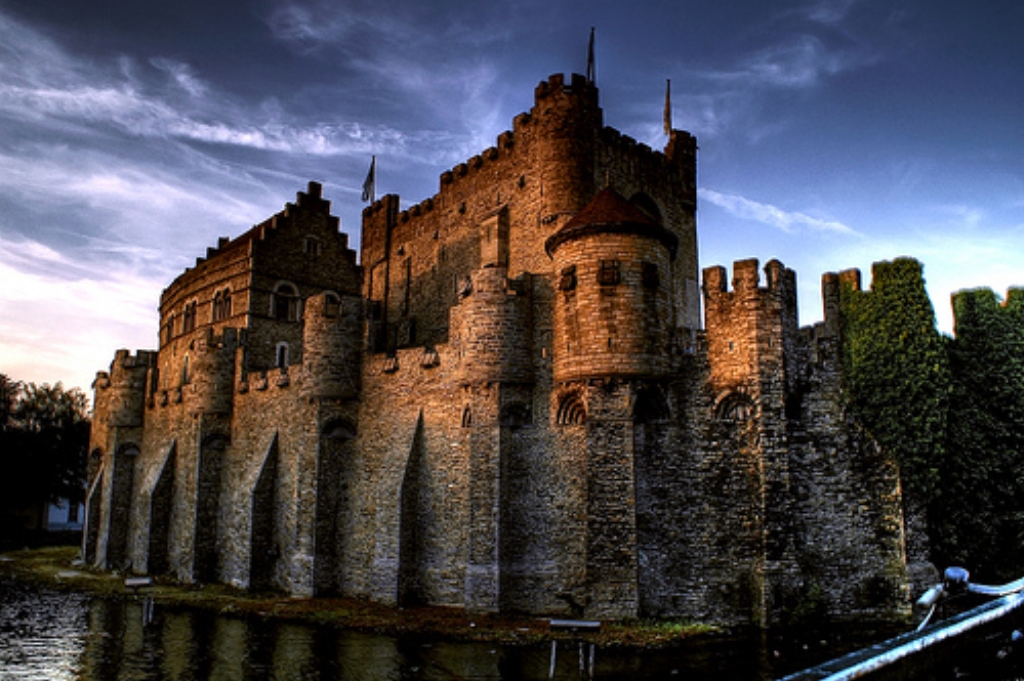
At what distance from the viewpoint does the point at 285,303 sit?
40.0 metres

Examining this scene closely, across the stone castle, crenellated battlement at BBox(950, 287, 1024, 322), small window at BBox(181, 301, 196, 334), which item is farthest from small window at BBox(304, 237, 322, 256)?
crenellated battlement at BBox(950, 287, 1024, 322)

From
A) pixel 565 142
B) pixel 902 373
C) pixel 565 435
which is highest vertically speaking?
pixel 565 142

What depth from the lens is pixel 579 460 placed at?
72.9ft

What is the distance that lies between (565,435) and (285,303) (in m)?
22.5

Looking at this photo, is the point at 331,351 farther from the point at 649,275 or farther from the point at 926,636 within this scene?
the point at 926,636

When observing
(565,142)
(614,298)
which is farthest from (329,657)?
(565,142)

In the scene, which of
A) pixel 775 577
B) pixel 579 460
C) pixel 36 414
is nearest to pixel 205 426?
pixel 579 460

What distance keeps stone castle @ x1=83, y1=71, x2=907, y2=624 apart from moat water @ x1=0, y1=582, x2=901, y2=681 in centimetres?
258

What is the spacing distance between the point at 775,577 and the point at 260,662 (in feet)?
43.3

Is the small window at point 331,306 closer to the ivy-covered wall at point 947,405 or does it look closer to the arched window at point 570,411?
the arched window at point 570,411

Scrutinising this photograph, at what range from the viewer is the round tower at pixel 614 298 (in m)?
21.5

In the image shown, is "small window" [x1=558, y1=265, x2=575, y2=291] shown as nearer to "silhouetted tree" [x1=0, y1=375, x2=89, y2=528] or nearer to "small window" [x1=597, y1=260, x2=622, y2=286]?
"small window" [x1=597, y1=260, x2=622, y2=286]

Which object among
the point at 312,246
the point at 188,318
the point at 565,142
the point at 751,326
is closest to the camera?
the point at 751,326

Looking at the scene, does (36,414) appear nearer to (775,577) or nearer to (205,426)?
(205,426)
